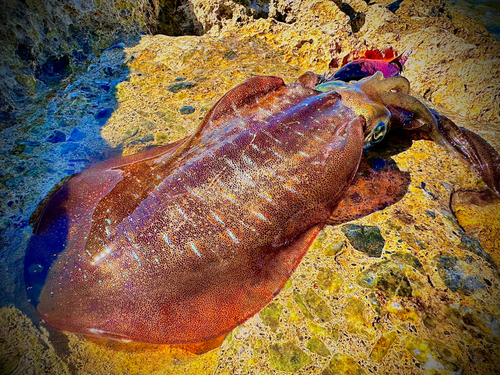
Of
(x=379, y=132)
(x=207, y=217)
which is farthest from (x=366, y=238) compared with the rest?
(x=207, y=217)

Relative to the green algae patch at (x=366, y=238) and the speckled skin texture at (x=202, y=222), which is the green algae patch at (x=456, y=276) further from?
the speckled skin texture at (x=202, y=222)

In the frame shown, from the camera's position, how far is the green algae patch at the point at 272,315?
5.24 feet

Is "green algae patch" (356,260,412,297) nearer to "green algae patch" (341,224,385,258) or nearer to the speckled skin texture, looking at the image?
"green algae patch" (341,224,385,258)

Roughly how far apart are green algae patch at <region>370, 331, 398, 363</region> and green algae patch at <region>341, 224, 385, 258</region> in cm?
49

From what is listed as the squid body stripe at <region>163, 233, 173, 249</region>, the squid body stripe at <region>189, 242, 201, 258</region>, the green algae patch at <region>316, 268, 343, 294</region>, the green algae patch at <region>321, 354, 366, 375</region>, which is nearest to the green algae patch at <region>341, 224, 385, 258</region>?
the green algae patch at <region>316, 268, 343, 294</region>

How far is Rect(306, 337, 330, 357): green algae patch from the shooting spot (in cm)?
150

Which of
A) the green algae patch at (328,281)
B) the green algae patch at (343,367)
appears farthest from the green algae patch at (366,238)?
the green algae patch at (343,367)

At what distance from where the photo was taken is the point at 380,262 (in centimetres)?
181

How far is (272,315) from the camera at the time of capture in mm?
1630

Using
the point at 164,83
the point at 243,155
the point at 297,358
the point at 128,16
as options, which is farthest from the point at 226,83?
the point at 297,358

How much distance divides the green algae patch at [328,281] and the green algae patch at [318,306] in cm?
7

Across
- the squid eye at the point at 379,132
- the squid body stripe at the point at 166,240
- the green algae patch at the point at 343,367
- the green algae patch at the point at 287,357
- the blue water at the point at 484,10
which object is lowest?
the blue water at the point at 484,10

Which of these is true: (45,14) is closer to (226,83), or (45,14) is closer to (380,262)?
(226,83)

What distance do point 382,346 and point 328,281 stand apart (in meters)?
0.44
